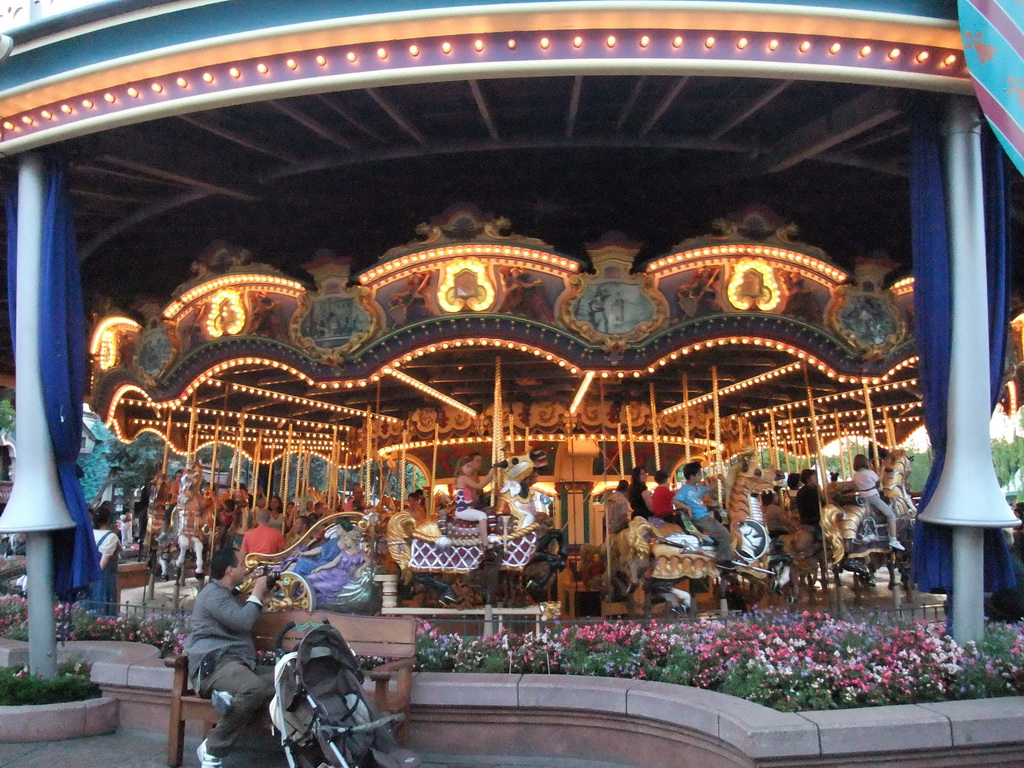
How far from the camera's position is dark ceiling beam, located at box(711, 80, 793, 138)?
8.15 meters

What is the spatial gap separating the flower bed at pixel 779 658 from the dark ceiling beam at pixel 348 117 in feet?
18.4

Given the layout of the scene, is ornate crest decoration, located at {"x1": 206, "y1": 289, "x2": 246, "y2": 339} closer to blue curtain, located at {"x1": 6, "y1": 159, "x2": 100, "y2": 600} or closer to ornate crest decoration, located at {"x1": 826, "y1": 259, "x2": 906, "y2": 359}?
blue curtain, located at {"x1": 6, "y1": 159, "x2": 100, "y2": 600}

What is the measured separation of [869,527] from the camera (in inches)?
394

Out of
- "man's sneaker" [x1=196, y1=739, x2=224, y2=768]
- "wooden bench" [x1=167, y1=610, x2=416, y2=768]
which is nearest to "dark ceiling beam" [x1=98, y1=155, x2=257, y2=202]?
"wooden bench" [x1=167, y1=610, x2=416, y2=768]

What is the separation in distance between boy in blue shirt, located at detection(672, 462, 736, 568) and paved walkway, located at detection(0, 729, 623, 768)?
3743 millimetres

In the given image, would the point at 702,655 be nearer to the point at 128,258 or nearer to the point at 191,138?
the point at 191,138

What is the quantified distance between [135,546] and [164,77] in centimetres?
2683

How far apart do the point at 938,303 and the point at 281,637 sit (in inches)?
222

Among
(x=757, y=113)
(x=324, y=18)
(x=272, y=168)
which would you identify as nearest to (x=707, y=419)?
(x=757, y=113)

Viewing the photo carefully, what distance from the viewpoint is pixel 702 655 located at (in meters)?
5.89

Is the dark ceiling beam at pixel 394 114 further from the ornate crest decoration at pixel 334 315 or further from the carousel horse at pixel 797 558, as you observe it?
the carousel horse at pixel 797 558

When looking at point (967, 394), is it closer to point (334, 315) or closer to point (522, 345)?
point (522, 345)

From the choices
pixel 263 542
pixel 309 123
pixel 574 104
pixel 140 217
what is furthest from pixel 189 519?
pixel 574 104

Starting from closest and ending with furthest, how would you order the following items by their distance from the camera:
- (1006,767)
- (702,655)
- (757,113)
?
(1006,767), (702,655), (757,113)
